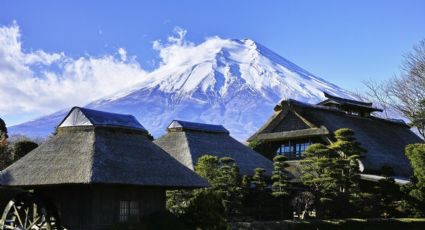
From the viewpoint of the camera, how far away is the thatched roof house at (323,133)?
3916 centimetres

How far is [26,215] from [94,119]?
5.26 metres

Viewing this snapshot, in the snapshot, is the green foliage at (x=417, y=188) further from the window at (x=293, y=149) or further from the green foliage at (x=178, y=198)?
the green foliage at (x=178, y=198)

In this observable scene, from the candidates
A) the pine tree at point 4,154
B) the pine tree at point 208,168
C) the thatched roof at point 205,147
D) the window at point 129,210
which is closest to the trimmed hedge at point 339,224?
the pine tree at point 208,168

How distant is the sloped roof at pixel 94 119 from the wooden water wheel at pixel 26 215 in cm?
413

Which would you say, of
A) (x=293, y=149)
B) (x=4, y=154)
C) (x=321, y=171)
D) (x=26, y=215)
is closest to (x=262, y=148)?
(x=293, y=149)

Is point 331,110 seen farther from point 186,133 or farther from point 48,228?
point 48,228

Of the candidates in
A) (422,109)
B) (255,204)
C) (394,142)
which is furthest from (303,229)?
(394,142)

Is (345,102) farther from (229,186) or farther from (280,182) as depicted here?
(229,186)

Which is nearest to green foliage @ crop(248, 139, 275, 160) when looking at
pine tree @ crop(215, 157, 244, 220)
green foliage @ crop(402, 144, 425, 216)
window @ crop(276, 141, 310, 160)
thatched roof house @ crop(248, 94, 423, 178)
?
thatched roof house @ crop(248, 94, 423, 178)

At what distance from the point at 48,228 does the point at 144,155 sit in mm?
5248

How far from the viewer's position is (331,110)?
1670 inches

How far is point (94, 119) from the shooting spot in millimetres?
25391

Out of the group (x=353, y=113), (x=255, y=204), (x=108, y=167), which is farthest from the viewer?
(x=353, y=113)

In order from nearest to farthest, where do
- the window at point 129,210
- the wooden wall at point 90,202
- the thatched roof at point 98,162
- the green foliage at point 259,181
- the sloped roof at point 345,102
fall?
1. the thatched roof at point 98,162
2. the wooden wall at point 90,202
3. the window at point 129,210
4. the green foliage at point 259,181
5. the sloped roof at point 345,102
